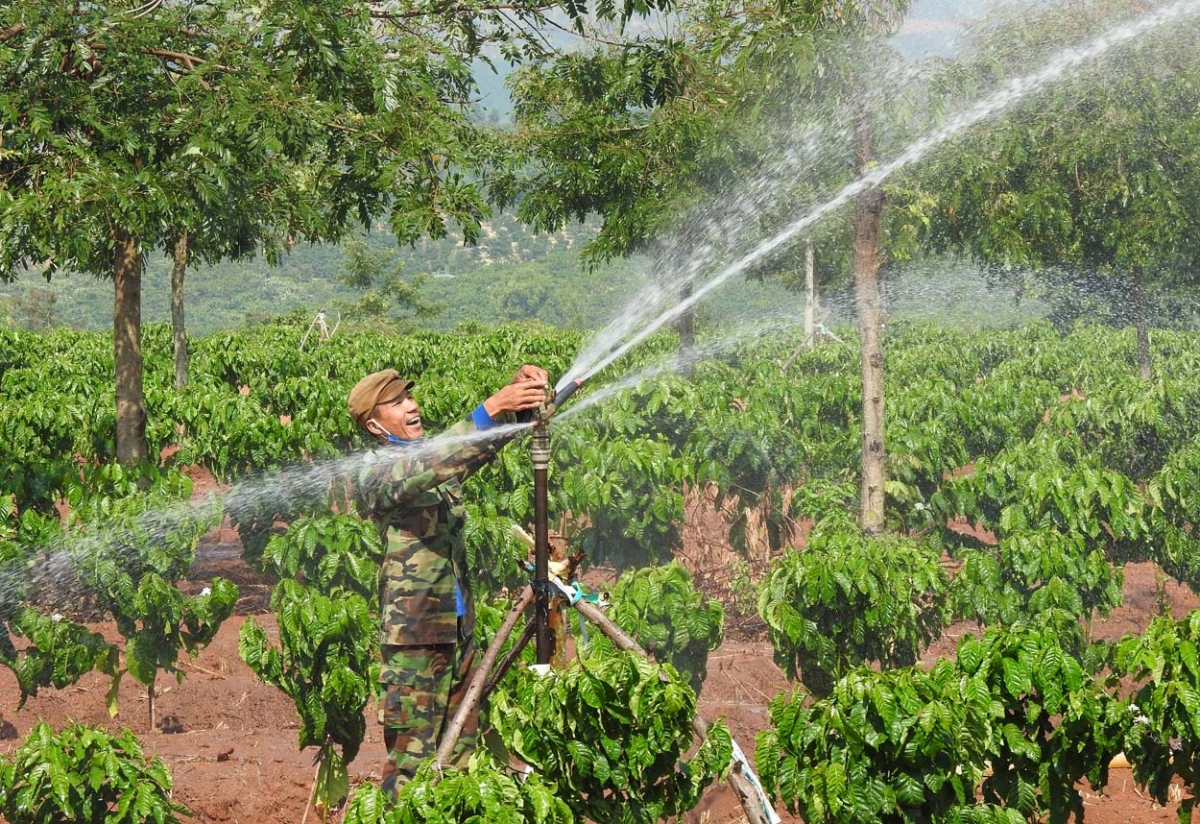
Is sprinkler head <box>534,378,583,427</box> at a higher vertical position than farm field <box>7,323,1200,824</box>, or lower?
higher

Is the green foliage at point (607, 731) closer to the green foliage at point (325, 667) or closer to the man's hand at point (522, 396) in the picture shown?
the man's hand at point (522, 396)

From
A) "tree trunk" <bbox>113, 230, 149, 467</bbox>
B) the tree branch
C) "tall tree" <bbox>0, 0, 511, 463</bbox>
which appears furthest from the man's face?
"tree trunk" <bbox>113, 230, 149, 467</bbox>

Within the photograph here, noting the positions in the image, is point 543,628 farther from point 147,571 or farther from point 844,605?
point 147,571

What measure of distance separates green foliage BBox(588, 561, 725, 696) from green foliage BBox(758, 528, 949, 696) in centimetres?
26

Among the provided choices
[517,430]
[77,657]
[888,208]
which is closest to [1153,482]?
[888,208]

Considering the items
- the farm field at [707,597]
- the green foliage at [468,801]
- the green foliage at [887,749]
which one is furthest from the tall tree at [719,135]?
the green foliage at [468,801]

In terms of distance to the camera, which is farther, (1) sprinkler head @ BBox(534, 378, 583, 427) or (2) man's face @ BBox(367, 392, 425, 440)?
(2) man's face @ BBox(367, 392, 425, 440)

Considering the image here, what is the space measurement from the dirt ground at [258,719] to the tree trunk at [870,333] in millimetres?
967

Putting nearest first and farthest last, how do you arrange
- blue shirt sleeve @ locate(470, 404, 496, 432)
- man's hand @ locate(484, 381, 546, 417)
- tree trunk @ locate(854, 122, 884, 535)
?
man's hand @ locate(484, 381, 546, 417) → blue shirt sleeve @ locate(470, 404, 496, 432) → tree trunk @ locate(854, 122, 884, 535)

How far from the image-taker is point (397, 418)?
3.98 m

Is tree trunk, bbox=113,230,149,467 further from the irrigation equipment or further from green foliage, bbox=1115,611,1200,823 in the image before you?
green foliage, bbox=1115,611,1200,823

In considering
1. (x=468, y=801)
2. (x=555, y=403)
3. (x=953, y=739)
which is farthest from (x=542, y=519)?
(x=953, y=739)

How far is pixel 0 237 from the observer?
5.54m

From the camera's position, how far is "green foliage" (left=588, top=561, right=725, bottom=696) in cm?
505
